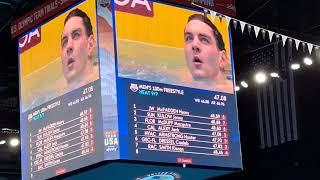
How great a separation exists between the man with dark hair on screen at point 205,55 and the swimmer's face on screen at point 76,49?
3.13 ft

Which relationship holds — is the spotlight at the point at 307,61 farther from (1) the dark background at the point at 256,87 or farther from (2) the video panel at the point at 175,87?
(2) the video panel at the point at 175,87

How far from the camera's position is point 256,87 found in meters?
10.7

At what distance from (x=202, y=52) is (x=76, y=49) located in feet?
3.98

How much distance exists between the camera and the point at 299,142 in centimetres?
1074

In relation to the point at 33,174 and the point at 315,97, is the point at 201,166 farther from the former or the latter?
the point at 315,97

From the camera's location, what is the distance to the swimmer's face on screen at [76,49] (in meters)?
6.47

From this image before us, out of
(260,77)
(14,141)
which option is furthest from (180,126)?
(14,141)

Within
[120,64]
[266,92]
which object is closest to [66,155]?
[120,64]

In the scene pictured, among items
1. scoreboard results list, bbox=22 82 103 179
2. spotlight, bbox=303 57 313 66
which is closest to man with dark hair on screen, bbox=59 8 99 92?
scoreboard results list, bbox=22 82 103 179

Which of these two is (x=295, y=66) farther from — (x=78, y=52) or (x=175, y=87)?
(x=78, y=52)

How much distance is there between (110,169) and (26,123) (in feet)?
4.49

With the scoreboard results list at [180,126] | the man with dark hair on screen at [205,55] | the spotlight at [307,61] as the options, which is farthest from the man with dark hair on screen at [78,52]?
the spotlight at [307,61]

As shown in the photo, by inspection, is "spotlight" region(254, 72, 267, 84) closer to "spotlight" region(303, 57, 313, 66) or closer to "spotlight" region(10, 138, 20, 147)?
"spotlight" region(303, 57, 313, 66)

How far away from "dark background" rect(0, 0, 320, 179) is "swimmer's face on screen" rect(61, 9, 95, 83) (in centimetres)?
185
